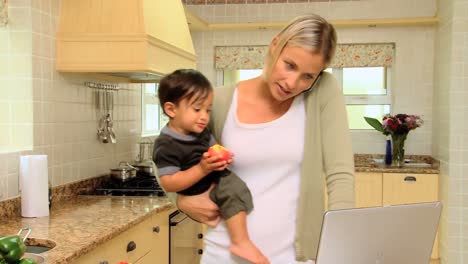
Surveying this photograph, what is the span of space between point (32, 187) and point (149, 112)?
7.79 ft

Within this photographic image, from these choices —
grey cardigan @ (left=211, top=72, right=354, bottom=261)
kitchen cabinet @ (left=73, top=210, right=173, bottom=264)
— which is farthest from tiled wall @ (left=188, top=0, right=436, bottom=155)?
grey cardigan @ (left=211, top=72, right=354, bottom=261)

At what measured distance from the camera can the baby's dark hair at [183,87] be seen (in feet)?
5.21

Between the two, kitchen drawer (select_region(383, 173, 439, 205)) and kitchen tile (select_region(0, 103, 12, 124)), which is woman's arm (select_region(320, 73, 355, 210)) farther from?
kitchen drawer (select_region(383, 173, 439, 205))

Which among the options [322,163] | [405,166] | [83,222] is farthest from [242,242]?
[405,166]

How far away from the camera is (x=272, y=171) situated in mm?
1456

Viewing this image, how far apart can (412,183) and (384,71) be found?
51.3 inches

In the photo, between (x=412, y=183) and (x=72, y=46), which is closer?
(x=72, y=46)

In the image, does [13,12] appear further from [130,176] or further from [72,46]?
[130,176]

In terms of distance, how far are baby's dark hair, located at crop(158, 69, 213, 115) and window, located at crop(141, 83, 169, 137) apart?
117 inches

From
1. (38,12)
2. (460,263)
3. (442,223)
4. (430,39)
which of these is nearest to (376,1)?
(430,39)

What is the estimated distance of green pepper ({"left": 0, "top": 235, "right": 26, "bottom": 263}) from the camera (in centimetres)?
157

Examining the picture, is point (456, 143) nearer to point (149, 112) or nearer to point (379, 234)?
point (149, 112)

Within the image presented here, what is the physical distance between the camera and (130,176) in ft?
12.4

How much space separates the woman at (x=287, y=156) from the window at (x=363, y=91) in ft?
13.5
